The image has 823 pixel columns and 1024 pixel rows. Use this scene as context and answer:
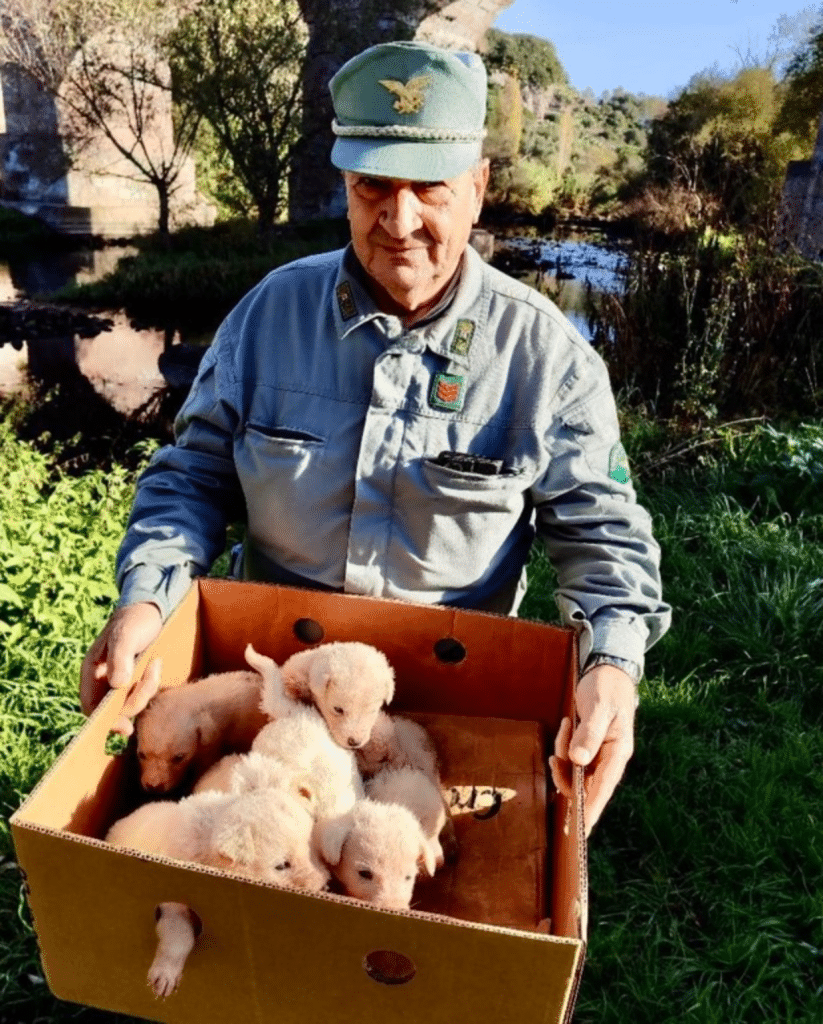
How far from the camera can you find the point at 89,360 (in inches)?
513

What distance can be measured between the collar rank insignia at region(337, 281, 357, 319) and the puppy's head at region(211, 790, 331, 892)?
1.10 m

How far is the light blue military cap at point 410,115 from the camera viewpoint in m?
1.81

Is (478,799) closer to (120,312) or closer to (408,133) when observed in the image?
(408,133)

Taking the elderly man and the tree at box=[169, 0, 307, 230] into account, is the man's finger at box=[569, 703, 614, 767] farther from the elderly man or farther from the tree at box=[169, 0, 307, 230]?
the tree at box=[169, 0, 307, 230]

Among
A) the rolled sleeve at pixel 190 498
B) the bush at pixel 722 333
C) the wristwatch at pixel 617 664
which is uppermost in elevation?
the rolled sleeve at pixel 190 498

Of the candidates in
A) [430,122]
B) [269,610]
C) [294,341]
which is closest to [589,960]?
[269,610]

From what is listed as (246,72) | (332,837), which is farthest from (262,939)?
(246,72)

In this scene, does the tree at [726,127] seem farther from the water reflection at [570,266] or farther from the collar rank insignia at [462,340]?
the collar rank insignia at [462,340]

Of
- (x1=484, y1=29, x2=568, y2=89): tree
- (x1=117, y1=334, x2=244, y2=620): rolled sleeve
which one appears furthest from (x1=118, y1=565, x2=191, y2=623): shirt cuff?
(x1=484, y1=29, x2=568, y2=89): tree

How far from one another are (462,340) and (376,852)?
1120 mm

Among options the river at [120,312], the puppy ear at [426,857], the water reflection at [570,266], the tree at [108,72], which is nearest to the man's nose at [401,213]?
the puppy ear at [426,857]

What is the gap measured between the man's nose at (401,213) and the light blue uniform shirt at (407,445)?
227mm

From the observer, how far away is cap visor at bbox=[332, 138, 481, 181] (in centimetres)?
179

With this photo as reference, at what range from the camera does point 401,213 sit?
183 cm
